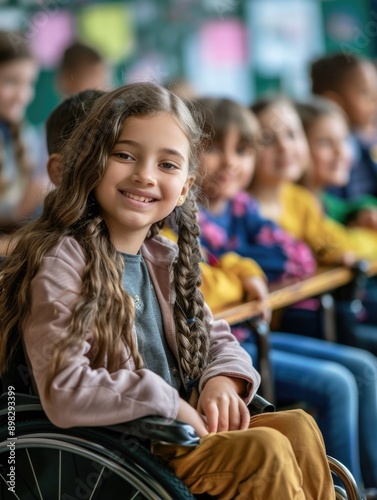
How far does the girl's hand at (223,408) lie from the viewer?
141cm

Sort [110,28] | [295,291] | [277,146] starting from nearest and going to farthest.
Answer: [295,291]
[277,146]
[110,28]

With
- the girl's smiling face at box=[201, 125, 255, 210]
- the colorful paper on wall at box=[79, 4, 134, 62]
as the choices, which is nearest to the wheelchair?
the girl's smiling face at box=[201, 125, 255, 210]

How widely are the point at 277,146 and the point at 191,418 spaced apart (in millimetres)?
1685

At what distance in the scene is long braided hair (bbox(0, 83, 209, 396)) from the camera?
4.50 ft

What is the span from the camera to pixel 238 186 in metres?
2.70

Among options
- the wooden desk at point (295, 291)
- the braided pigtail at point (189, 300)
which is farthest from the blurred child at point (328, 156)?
the braided pigtail at point (189, 300)

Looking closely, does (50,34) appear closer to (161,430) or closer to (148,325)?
(148,325)

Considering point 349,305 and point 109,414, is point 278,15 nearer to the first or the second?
point 349,305

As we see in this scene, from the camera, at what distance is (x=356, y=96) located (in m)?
3.67

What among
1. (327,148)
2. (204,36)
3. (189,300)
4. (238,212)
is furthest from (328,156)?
(204,36)

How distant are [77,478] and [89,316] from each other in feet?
0.91

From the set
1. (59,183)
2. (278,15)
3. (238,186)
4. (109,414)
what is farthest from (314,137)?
(278,15)

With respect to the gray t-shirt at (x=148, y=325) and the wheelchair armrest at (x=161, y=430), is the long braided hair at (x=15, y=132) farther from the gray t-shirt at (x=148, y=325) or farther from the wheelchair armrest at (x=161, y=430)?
the wheelchair armrest at (x=161, y=430)

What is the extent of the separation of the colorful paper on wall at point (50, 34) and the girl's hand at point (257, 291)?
2.58 metres
